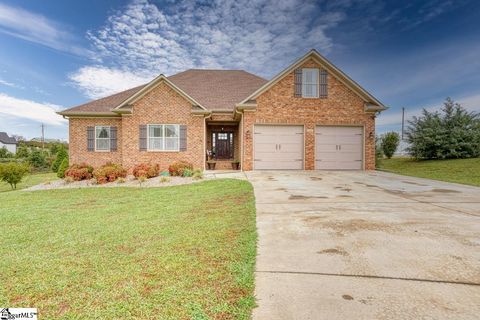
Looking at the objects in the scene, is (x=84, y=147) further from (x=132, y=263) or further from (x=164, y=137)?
(x=132, y=263)

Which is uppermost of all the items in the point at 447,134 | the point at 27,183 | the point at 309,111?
the point at 309,111

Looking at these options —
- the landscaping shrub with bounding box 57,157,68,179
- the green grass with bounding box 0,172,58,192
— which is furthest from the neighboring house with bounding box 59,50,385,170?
the green grass with bounding box 0,172,58,192

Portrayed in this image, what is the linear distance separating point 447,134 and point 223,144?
666 inches

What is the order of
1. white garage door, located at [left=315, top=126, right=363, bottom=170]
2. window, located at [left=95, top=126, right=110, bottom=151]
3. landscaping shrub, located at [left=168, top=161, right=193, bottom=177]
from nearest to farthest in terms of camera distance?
landscaping shrub, located at [left=168, top=161, right=193, bottom=177], white garage door, located at [left=315, top=126, right=363, bottom=170], window, located at [left=95, top=126, right=110, bottom=151]

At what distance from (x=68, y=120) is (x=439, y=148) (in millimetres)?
26033

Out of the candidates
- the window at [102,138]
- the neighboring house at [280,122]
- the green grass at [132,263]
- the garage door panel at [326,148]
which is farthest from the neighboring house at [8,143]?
the garage door panel at [326,148]

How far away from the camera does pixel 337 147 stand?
45.5ft

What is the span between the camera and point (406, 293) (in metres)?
2.20

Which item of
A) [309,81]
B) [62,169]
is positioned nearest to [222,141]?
[309,81]

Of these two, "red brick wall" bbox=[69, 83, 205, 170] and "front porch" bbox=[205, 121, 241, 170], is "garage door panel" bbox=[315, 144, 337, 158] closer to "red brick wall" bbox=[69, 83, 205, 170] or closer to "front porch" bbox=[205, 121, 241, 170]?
"front porch" bbox=[205, 121, 241, 170]

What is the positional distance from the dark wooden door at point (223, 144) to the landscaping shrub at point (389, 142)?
1653 cm

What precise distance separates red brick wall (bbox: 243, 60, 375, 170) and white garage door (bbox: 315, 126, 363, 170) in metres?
0.33

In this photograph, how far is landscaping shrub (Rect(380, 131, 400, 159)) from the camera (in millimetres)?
23984

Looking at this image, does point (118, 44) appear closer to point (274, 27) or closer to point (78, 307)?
point (274, 27)
